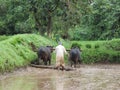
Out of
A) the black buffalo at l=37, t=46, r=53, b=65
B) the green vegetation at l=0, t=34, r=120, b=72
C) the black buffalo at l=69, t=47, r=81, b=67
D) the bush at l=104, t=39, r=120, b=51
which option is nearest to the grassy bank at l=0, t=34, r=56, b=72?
the green vegetation at l=0, t=34, r=120, b=72

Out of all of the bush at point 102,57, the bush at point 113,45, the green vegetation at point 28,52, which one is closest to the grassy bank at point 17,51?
the green vegetation at point 28,52

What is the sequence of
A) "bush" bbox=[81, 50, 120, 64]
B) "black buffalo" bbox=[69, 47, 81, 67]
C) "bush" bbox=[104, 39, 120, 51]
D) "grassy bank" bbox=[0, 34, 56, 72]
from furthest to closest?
"bush" bbox=[104, 39, 120, 51]
"bush" bbox=[81, 50, 120, 64]
"black buffalo" bbox=[69, 47, 81, 67]
"grassy bank" bbox=[0, 34, 56, 72]

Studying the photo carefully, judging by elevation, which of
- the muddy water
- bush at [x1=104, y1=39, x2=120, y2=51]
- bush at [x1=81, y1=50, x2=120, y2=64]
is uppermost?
bush at [x1=104, y1=39, x2=120, y2=51]

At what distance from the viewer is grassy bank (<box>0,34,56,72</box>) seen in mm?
18295

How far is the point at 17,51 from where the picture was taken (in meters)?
21.3

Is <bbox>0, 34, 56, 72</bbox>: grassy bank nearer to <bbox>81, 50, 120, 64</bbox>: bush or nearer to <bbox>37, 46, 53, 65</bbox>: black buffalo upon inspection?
<bbox>37, 46, 53, 65</bbox>: black buffalo

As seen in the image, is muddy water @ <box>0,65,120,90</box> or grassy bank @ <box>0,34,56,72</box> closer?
muddy water @ <box>0,65,120,90</box>

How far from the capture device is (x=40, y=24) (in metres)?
30.8

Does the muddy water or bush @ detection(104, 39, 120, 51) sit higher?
bush @ detection(104, 39, 120, 51)

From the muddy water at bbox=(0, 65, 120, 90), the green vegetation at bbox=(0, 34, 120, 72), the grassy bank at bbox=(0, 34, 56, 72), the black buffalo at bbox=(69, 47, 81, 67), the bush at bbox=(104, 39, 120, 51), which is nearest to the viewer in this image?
the muddy water at bbox=(0, 65, 120, 90)

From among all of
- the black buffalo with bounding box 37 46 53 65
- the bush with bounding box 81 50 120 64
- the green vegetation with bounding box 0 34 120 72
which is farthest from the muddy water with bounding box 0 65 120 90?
the bush with bounding box 81 50 120 64

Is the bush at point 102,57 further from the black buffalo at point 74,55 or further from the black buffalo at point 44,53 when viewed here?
the black buffalo at point 44,53

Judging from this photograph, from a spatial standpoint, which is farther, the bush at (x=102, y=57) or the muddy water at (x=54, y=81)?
the bush at (x=102, y=57)

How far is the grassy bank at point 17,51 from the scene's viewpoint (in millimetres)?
18295
